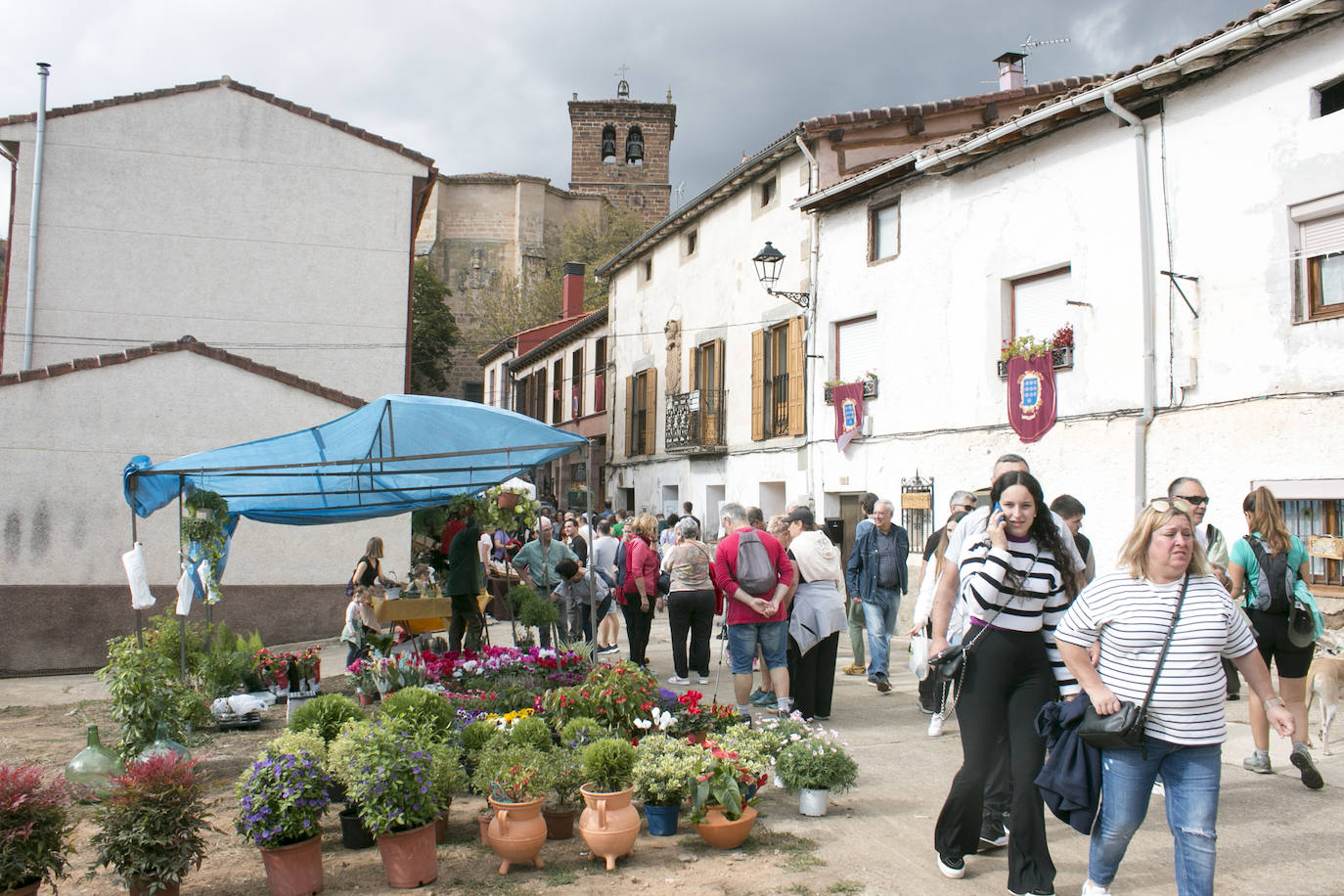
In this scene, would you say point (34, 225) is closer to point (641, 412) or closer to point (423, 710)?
point (641, 412)

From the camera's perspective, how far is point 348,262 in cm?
1664

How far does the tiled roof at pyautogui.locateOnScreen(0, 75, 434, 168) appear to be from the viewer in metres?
15.3

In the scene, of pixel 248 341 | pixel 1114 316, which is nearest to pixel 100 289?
pixel 248 341

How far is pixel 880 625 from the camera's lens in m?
8.79

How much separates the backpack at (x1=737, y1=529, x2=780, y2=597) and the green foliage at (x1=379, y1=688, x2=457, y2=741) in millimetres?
2230

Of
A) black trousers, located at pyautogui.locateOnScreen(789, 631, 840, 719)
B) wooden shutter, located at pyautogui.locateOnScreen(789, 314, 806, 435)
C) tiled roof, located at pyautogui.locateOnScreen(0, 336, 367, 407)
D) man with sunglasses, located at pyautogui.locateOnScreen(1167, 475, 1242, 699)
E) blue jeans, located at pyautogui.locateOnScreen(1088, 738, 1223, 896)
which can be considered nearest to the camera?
blue jeans, located at pyautogui.locateOnScreen(1088, 738, 1223, 896)

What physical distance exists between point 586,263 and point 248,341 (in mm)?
27660

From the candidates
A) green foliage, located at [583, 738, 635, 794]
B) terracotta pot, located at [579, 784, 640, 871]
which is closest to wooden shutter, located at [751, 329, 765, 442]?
green foliage, located at [583, 738, 635, 794]

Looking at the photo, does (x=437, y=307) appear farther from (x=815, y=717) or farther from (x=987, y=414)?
(x=815, y=717)

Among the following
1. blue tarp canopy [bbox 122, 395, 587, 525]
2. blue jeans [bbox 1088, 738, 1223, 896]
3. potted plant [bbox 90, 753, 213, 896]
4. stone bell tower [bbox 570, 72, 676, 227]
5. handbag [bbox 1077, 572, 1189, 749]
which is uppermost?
stone bell tower [bbox 570, 72, 676, 227]

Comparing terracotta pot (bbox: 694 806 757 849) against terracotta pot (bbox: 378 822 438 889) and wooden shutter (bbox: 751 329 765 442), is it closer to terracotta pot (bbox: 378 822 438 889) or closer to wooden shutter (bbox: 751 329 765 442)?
terracotta pot (bbox: 378 822 438 889)

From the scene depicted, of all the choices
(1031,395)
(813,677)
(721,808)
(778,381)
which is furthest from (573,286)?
(721,808)

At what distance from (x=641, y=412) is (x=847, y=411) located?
9.24m

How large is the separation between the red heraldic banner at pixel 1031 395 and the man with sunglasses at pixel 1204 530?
13.4 feet
